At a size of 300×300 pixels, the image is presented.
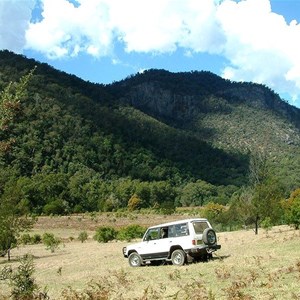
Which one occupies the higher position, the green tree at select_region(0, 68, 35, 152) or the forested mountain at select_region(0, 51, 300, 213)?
the forested mountain at select_region(0, 51, 300, 213)

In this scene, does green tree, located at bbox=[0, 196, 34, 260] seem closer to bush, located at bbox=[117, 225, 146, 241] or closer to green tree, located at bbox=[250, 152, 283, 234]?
bush, located at bbox=[117, 225, 146, 241]

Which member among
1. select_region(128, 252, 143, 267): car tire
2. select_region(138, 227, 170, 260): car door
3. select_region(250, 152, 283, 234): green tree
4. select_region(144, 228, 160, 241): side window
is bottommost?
select_region(128, 252, 143, 267): car tire

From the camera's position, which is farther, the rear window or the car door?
the car door

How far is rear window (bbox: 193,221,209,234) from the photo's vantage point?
61.2 feet

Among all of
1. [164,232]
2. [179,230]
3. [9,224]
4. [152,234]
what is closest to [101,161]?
[9,224]

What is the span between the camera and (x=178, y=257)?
18.5 meters

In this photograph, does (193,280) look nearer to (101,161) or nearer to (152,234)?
(152,234)

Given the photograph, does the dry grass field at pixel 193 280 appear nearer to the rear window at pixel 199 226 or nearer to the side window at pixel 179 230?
the side window at pixel 179 230

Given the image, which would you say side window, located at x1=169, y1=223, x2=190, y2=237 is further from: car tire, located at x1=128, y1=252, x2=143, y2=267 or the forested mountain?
the forested mountain

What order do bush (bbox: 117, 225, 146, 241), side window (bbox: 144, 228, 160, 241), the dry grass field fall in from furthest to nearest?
bush (bbox: 117, 225, 146, 241) → side window (bbox: 144, 228, 160, 241) → the dry grass field

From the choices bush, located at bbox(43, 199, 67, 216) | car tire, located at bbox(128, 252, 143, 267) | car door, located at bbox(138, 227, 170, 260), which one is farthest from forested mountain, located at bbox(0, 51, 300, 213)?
car door, located at bbox(138, 227, 170, 260)

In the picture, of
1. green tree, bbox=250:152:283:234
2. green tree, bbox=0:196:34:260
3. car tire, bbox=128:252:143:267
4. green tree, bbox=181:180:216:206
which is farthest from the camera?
green tree, bbox=181:180:216:206

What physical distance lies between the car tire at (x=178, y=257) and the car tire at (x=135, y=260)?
1974 millimetres

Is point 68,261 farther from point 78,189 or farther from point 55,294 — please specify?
point 78,189
